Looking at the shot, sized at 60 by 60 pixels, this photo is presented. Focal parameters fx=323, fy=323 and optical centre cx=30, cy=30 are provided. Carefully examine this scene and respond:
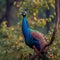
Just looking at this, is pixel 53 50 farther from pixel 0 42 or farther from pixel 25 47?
pixel 0 42

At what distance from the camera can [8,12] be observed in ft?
50.5

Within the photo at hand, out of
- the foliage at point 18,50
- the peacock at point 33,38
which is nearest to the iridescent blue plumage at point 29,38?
the peacock at point 33,38

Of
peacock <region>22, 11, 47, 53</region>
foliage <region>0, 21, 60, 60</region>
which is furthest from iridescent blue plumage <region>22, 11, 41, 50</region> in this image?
foliage <region>0, 21, 60, 60</region>

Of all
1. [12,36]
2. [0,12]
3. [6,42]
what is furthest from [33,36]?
[0,12]

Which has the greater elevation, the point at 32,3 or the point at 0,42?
the point at 32,3

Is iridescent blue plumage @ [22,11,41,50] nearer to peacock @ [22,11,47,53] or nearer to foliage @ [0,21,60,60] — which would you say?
peacock @ [22,11,47,53]

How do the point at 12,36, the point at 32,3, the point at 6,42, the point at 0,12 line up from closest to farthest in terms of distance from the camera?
the point at 6,42
the point at 12,36
the point at 32,3
the point at 0,12

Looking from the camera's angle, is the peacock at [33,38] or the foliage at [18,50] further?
the foliage at [18,50]

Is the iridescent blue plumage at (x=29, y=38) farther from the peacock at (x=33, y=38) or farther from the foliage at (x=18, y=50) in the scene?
the foliage at (x=18, y=50)

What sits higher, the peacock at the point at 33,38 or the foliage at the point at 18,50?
the peacock at the point at 33,38

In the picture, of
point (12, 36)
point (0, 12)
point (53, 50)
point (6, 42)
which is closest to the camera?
point (53, 50)

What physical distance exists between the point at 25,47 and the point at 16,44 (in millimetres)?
322

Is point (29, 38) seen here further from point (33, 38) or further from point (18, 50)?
point (18, 50)

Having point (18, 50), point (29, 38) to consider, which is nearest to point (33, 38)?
point (29, 38)
